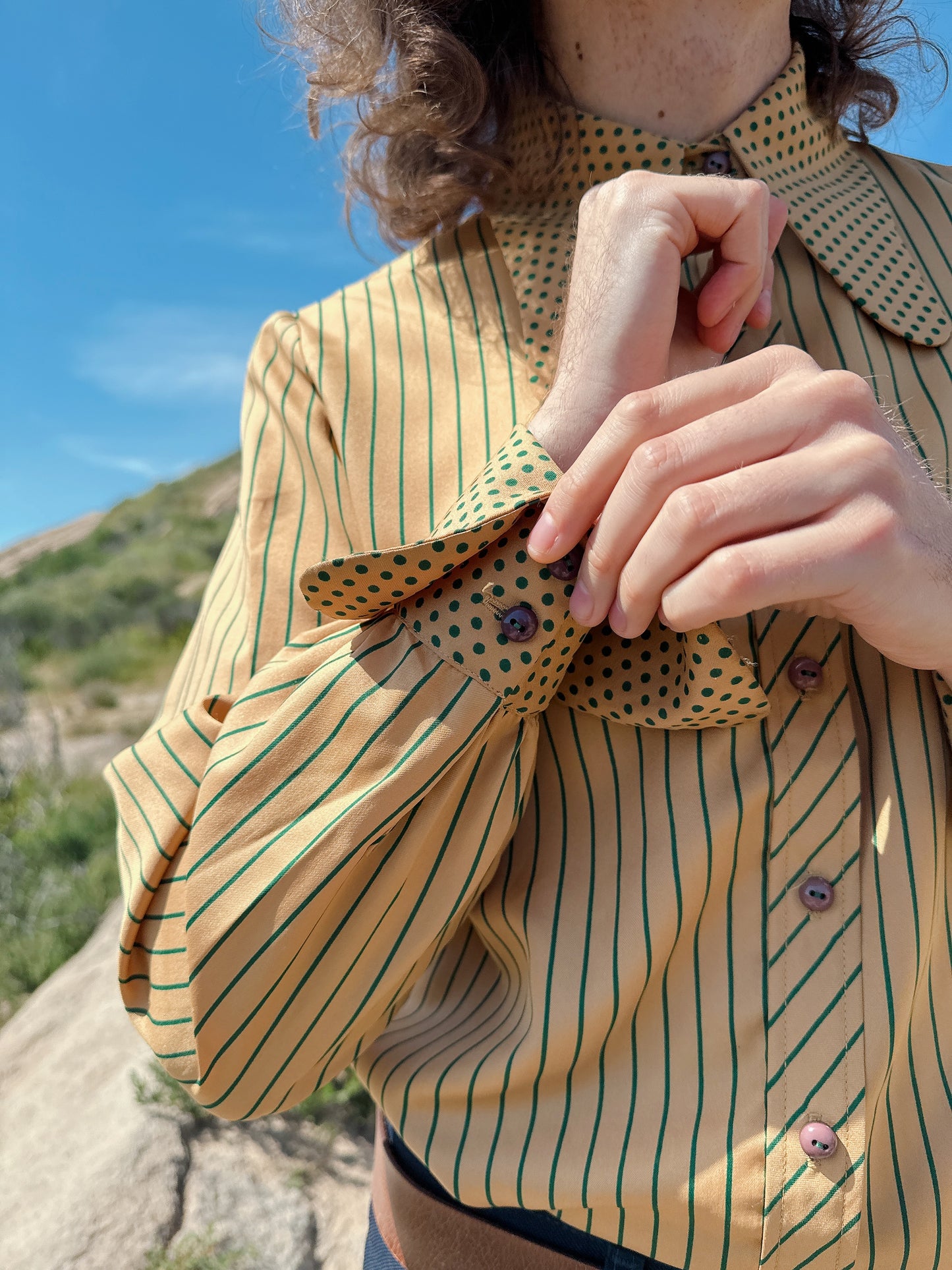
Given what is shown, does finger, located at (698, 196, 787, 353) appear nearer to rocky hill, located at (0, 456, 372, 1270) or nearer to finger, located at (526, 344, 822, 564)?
finger, located at (526, 344, 822, 564)

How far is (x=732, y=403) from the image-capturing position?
75cm

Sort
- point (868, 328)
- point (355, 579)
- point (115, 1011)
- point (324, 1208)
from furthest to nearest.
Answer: point (115, 1011)
point (324, 1208)
point (868, 328)
point (355, 579)

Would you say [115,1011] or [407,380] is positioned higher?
[407,380]

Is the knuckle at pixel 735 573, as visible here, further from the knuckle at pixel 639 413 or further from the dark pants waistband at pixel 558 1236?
the dark pants waistband at pixel 558 1236

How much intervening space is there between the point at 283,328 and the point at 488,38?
0.47 metres

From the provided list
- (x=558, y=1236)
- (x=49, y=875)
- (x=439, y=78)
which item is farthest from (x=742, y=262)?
(x=49, y=875)

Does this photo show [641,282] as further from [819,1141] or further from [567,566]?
[819,1141]

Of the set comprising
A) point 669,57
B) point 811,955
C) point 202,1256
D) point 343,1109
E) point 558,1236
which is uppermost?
point 669,57

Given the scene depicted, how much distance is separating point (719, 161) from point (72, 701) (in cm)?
867

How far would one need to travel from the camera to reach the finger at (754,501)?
69cm

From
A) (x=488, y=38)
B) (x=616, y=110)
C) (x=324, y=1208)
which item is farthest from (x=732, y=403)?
(x=324, y=1208)

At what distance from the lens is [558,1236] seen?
0.93 m

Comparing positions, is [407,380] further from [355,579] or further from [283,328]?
[355,579]

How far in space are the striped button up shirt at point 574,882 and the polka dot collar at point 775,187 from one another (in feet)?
0.09
